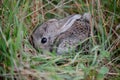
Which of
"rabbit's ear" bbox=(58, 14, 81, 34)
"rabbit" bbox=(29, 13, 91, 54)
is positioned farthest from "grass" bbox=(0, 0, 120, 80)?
"rabbit's ear" bbox=(58, 14, 81, 34)

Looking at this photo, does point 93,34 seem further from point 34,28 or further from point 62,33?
point 34,28

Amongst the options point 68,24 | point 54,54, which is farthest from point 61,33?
point 54,54

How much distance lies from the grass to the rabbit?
113 mm

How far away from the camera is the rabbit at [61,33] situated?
12.3 ft

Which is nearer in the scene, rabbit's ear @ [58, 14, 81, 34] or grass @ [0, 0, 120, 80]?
grass @ [0, 0, 120, 80]

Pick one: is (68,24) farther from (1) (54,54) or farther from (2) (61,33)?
(1) (54,54)

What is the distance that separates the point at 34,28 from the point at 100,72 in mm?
1109

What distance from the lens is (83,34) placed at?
12.4 ft

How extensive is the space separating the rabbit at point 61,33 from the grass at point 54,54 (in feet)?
0.37

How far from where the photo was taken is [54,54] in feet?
11.2

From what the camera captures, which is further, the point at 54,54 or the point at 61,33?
the point at 61,33

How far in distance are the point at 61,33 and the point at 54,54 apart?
0.50m

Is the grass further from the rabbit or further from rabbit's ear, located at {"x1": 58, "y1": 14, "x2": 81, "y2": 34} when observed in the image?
rabbit's ear, located at {"x1": 58, "y1": 14, "x2": 81, "y2": 34}

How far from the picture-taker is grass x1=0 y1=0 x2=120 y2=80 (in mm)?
2922
